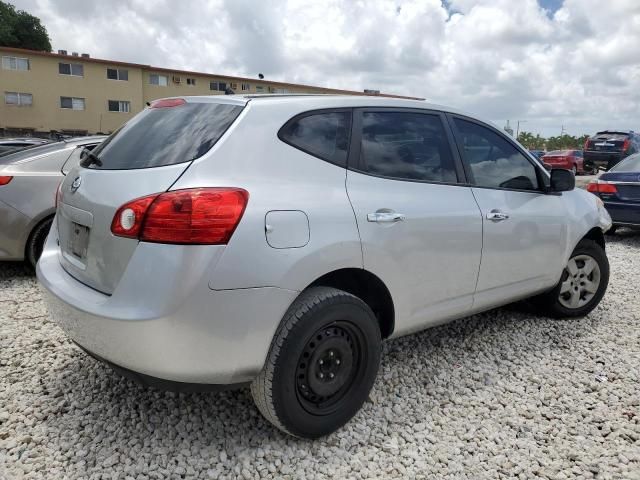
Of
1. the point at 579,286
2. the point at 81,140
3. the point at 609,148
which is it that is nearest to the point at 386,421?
the point at 579,286

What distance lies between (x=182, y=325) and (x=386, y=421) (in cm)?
132

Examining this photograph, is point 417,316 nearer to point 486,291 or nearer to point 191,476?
point 486,291

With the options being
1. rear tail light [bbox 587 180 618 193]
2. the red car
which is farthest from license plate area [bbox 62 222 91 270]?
the red car

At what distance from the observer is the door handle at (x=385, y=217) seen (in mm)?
2506

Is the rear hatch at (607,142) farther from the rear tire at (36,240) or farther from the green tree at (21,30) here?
the green tree at (21,30)

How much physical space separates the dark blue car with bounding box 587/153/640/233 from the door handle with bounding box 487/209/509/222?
575 cm

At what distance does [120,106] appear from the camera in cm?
3812

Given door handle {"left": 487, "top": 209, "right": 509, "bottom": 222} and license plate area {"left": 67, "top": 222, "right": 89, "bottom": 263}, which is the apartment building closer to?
door handle {"left": 487, "top": 209, "right": 509, "bottom": 222}

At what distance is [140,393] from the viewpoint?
2895 millimetres

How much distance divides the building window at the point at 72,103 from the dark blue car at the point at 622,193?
1456 inches

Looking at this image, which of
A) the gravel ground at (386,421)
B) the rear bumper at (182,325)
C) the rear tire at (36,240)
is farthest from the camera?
the rear tire at (36,240)

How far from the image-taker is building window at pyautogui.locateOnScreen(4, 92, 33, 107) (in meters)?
34.7

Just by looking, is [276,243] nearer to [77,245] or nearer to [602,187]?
[77,245]

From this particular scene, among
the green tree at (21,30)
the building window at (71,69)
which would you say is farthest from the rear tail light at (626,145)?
the green tree at (21,30)
